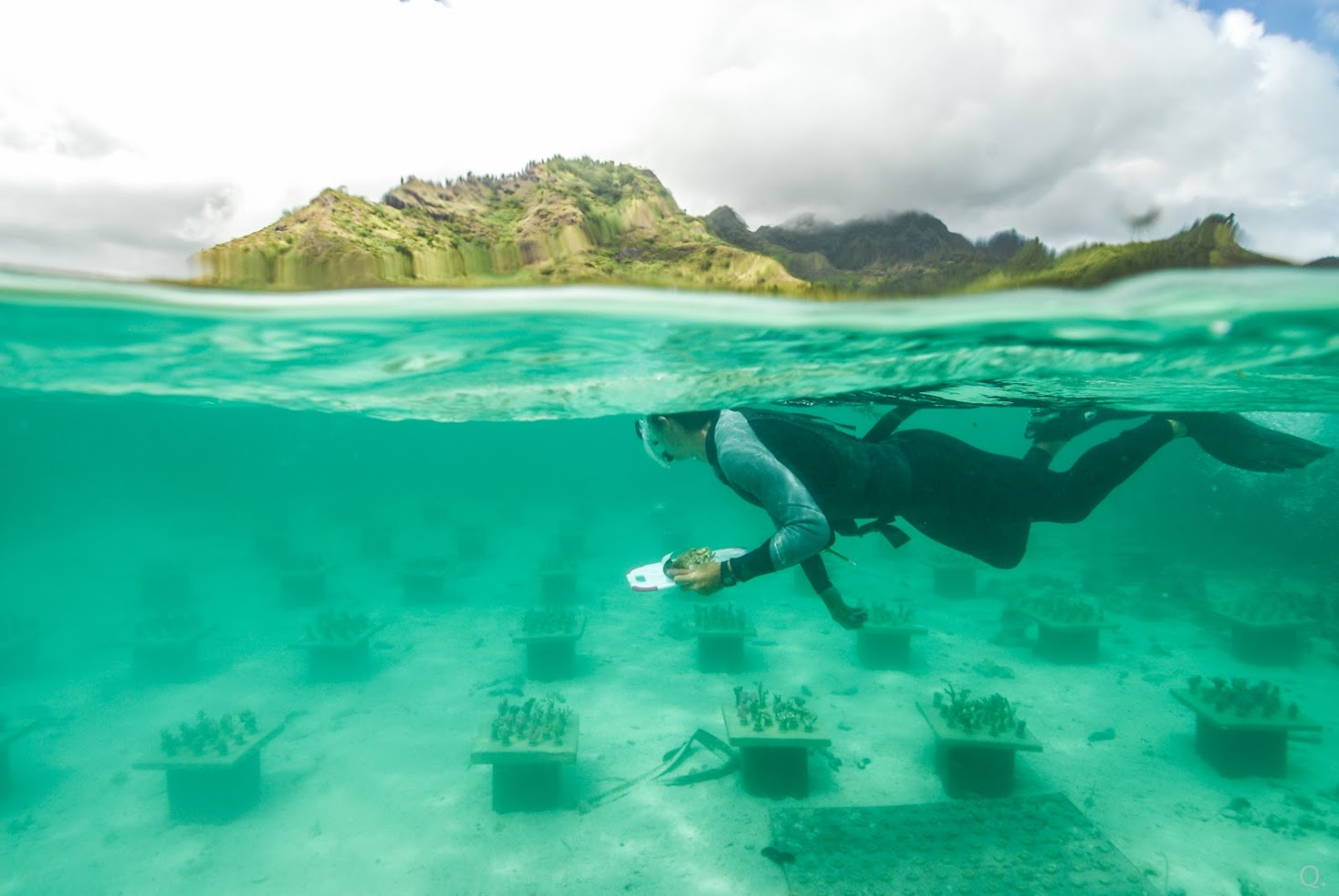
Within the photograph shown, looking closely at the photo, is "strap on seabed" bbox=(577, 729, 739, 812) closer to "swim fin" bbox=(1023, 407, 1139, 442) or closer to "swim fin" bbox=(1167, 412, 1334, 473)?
"swim fin" bbox=(1023, 407, 1139, 442)

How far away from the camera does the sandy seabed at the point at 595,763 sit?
295 inches

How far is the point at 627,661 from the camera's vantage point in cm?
1340

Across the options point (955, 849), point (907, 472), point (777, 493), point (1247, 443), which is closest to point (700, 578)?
point (777, 493)

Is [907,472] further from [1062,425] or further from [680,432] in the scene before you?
[1062,425]

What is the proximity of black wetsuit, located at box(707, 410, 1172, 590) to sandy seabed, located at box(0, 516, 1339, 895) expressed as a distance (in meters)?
4.50

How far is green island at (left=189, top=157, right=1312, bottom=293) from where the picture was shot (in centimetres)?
563

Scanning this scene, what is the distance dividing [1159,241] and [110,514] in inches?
2712

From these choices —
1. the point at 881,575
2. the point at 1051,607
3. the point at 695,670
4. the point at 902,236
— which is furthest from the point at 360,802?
the point at 881,575

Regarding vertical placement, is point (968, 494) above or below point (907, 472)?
below

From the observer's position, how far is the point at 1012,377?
9.35 metres

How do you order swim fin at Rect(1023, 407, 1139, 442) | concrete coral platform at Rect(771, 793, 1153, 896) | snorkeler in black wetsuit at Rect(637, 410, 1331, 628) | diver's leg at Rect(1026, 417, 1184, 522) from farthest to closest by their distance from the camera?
1. swim fin at Rect(1023, 407, 1139, 442)
2. concrete coral platform at Rect(771, 793, 1153, 896)
3. diver's leg at Rect(1026, 417, 1184, 522)
4. snorkeler in black wetsuit at Rect(637, 410, 1331, 628)

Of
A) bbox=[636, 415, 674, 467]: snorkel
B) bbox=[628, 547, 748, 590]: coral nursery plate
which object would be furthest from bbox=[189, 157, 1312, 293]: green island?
bbox=[628, 547, 748, 590]: coral nursery plate

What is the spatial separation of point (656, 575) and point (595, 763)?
617 centimetres

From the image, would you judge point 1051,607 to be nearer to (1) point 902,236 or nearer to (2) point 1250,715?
(2) point 1250,715
